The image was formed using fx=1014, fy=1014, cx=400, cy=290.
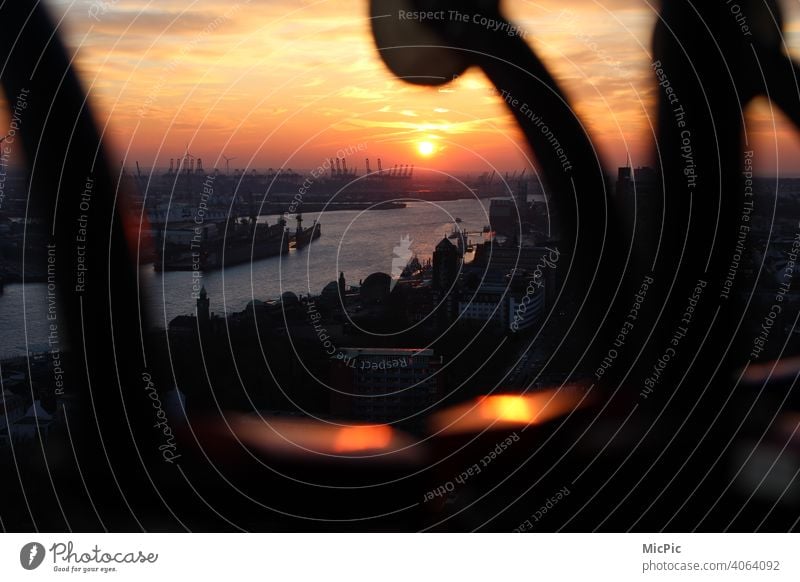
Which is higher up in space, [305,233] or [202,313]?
[305,233]

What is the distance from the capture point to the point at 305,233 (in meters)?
2.83

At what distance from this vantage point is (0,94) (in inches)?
110

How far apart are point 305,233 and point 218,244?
0.24 meters

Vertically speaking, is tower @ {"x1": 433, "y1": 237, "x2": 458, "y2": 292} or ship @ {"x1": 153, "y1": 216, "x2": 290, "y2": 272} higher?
ship @ {"x1": 153, "y1": 216, "x2": 290, "y2": 272}

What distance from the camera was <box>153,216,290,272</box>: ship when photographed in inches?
111

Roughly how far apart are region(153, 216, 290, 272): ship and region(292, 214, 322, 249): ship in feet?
0.10

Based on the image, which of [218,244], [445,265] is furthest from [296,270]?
[445,265]

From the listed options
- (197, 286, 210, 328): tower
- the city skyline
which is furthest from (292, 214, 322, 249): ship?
(197, 286, 210, 328): tower

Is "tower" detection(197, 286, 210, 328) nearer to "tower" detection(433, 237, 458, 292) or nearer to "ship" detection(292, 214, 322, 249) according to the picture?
"ship" detection(292, 214, 322, 249)

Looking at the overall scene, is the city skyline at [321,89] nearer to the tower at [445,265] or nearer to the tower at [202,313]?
the tower at [445,265]

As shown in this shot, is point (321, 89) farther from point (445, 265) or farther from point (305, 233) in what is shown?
point (445, 265)

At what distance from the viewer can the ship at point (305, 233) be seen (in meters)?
2.82

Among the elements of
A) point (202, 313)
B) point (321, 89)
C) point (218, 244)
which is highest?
point (321, 89)
